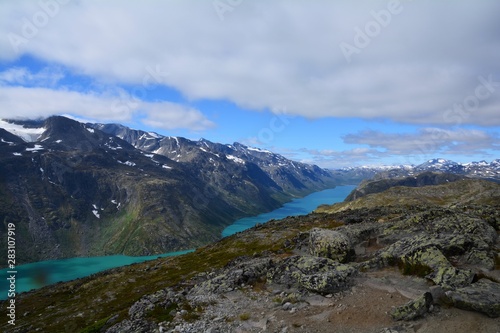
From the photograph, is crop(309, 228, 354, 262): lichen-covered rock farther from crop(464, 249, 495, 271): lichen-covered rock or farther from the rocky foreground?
crop(464, 249, 495, 271): lichen-covered rock

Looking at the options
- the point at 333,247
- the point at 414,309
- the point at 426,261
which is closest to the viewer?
A: the point at 414,309

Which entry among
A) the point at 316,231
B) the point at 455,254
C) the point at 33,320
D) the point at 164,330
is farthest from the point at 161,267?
the point at 455,254

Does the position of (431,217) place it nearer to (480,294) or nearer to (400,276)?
(400,276)

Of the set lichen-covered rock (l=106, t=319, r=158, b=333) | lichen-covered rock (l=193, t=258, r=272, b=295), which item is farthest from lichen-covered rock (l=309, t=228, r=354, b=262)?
lichen-covered rock (l=106, t=319, r=158, b=333)

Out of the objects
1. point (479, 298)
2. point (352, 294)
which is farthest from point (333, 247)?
point (479, 298)

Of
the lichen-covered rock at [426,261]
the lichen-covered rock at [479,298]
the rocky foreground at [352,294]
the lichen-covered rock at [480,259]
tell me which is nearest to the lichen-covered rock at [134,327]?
the rocky foreground at [352,294]

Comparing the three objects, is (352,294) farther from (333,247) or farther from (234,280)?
(234,280)
